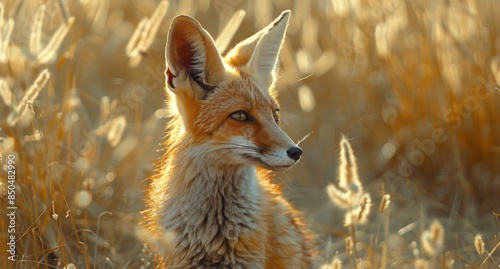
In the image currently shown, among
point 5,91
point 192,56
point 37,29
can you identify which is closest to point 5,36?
point 37,29

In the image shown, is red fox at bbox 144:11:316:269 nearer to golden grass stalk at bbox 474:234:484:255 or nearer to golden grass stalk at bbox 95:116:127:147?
golden grass stalk at bbox 95:116:127:147

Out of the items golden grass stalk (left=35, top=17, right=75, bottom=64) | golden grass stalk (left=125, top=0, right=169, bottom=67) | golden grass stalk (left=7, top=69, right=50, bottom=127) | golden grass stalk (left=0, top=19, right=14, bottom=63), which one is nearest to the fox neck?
golden grass stalk (left=7, top=69, right=50, bottom=127)

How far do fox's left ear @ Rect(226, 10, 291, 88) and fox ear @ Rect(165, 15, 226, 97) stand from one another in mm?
339

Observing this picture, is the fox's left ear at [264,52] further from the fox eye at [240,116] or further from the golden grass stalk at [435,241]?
the golden grass stalk at [435,241]

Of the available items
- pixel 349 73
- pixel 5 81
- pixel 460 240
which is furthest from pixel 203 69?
pixel 349 73

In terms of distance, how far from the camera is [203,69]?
426cm

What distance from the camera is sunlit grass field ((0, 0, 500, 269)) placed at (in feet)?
15.4

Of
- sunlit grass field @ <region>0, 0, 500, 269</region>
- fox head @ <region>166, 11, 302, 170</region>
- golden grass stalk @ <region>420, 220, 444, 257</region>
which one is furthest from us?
sunlit grass field @ <region>0, 0, 500, 269</region>

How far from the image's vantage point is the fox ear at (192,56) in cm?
404

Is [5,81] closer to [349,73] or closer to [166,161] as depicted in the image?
[166,161]

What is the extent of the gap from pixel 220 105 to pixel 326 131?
3.51 meters

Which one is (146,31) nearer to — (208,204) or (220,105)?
(220,105)

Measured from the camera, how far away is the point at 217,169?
4.20m

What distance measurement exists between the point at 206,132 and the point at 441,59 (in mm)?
3173
